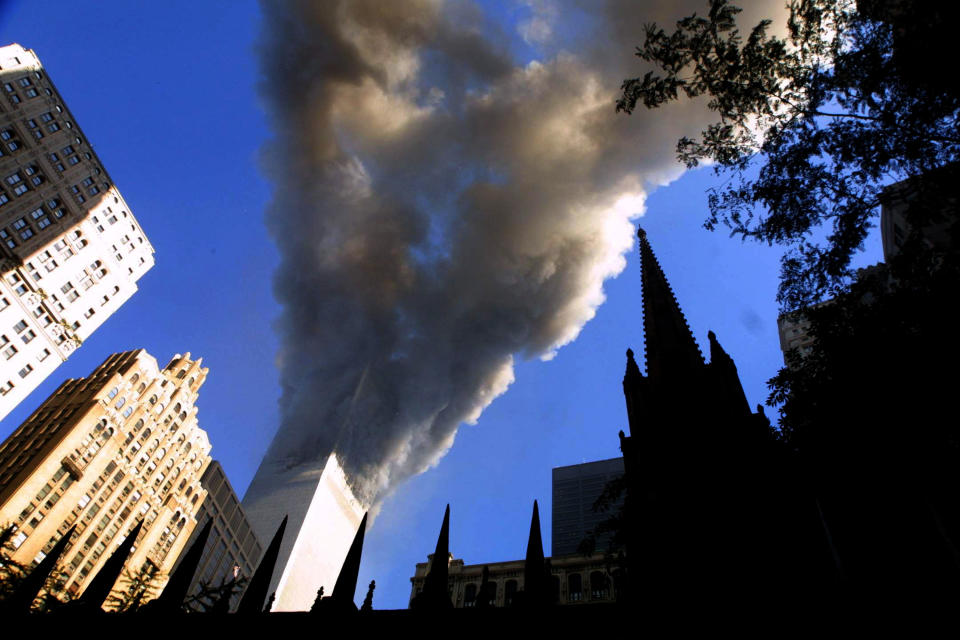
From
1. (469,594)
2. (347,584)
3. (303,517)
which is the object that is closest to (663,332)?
(347,584)

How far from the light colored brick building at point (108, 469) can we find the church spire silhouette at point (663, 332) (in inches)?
1861

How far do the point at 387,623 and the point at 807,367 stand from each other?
46.7 ft

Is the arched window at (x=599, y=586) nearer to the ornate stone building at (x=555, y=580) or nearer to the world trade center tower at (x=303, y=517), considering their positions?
the ornate stone building at (x=555, y=580)

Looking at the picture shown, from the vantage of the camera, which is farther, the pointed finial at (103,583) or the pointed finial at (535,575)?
the pointed finial at (103,583)

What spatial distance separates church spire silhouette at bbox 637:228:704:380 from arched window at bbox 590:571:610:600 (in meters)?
25.1

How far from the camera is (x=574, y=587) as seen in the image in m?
45.7

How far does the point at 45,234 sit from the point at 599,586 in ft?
207

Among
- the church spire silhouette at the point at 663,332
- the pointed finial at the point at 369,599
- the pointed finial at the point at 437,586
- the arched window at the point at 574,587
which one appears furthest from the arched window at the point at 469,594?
the pointed finial at the point at 437,586

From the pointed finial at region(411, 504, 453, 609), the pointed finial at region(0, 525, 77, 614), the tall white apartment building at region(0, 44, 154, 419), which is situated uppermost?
the tall white apartment building at region(0, 44, 154, 419)

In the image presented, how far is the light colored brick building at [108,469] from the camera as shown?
4981 cm

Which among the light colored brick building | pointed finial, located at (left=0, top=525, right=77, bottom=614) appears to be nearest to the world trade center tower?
the light colored brick building

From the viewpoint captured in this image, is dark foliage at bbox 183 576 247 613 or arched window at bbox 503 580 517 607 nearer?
dark foliage at bbox 183 576 247 613

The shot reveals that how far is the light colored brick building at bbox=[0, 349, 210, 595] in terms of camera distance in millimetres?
49812

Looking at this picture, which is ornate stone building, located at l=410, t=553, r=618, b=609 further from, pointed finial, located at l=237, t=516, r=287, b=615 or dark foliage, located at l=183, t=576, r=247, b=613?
pointed finial, located at l=237, t=516, r=287, b=615
